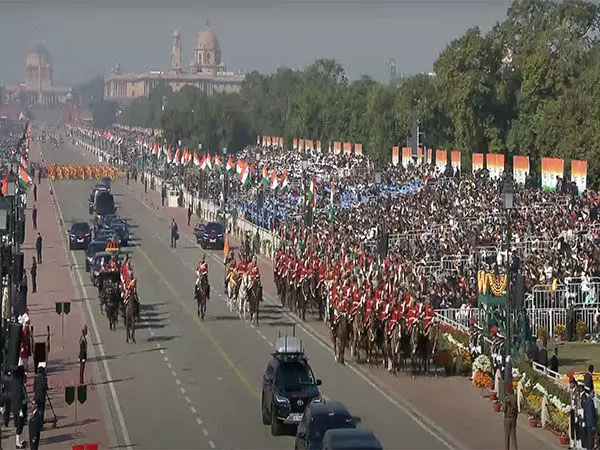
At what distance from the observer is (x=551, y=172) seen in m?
66.3

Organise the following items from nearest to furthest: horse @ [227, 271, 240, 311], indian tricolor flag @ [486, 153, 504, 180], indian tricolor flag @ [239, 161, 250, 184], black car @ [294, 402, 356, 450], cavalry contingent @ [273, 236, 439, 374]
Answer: black car @ [294, 402, 356, 450], cavalry contingent @ [273, 236, 439, 374], horse @ [227, 271, 240, 311], indian tricolor flag @ [486, 153, 504, 180], indian tricolor flag @ [239, 161, 250, 184]

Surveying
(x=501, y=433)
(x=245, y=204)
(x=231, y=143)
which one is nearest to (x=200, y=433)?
(x=501, y=433)

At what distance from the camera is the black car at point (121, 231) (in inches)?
2867

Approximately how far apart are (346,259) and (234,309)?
429cm

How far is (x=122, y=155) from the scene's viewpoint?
578 feet

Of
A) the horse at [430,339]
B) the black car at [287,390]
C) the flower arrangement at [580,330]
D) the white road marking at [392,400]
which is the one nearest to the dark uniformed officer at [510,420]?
the white road marking at [392,400]

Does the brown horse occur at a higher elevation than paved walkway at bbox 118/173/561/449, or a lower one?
higher

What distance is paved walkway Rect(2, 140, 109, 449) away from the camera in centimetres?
3044

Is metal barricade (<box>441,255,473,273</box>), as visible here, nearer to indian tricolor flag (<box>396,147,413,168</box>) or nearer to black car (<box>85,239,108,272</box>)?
black car (<box>85,239,108,272</box>)

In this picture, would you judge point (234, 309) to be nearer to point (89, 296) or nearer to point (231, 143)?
point (89, 296)

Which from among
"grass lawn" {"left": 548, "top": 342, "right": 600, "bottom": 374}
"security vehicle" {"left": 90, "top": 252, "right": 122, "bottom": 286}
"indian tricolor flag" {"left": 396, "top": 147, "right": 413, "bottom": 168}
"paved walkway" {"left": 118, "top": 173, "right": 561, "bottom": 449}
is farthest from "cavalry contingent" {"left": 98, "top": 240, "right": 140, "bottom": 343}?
"indian tricolor flag" {"left": 396, "top": 147, "right": 413, "bottom": 168}

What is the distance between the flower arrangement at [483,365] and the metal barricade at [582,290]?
8261mm

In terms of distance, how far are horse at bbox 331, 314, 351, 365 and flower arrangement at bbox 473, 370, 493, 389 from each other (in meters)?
4.76

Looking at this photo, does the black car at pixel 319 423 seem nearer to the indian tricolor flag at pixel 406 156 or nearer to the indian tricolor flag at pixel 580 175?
the indian tricolor flag at pixel 580 175
